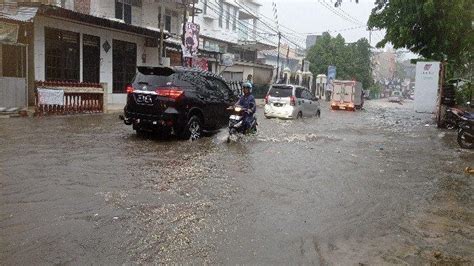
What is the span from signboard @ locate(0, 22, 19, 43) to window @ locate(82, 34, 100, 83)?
19.5ft

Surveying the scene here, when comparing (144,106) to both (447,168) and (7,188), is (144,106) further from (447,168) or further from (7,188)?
(447,168)

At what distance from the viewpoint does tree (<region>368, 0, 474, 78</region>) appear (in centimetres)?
1981

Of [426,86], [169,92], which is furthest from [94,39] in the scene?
[426,86]

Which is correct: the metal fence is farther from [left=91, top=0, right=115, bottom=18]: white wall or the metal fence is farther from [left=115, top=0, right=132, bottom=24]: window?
[left=115, top=0, right=132, bottom=24]: window

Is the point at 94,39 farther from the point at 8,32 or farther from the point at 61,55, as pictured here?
the point at 8,32

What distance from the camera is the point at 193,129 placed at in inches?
456

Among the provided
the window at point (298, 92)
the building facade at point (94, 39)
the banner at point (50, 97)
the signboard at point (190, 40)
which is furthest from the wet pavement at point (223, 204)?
the signboard at point (190, 40)

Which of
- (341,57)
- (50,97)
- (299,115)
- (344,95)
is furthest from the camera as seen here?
(341,57)

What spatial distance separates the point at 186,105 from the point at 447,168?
6.17 metres

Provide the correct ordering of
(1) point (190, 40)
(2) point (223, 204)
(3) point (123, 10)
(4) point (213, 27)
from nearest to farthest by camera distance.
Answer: (2) point (223, 204) → (1) point (190, 40) → (3) point (123, 10) → (4) point (213, 27)

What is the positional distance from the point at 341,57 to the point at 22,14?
46.7m

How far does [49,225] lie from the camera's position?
490 centimetres

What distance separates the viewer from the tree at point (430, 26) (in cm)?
1981

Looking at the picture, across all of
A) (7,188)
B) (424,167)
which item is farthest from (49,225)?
(424,167)
